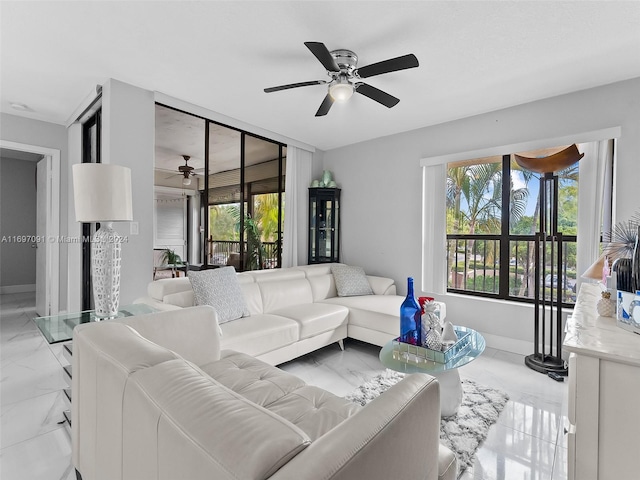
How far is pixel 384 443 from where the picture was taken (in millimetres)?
701

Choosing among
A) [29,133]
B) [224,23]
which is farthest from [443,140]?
[29,133]

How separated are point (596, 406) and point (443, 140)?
324 centimetres

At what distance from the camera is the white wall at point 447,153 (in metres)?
2.71

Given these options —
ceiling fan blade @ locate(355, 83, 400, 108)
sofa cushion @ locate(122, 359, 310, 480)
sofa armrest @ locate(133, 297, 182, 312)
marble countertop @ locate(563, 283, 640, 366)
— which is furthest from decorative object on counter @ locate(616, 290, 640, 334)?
sofa armrest @ locate(133, 297, 182, 312)

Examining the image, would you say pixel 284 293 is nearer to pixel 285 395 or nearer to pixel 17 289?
pixel 285 395

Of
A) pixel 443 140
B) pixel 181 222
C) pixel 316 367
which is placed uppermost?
pixel 443 140

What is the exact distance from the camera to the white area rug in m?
1.78

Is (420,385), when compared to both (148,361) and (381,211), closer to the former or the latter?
(148,361)

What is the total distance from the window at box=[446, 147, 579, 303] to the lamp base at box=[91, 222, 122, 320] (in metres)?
3.49

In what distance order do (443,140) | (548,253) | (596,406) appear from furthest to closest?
(443,140) → (548,253) → (596,406)

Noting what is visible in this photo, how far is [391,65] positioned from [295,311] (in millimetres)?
2233

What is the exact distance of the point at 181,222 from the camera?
6.70 m

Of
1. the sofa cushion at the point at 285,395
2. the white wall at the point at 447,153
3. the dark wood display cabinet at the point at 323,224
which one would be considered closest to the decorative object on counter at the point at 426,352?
the sofa cushion at the point at 285,395

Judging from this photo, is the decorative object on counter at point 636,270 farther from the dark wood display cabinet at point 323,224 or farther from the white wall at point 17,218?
the white wall at point 17,218
